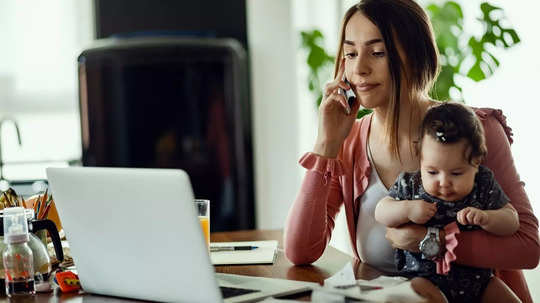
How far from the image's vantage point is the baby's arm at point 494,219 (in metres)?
1.32

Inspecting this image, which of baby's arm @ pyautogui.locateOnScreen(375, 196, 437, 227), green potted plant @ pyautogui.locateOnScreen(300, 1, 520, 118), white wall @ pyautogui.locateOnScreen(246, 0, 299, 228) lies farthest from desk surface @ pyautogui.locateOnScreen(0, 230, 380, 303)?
white wall @ pyautogui.locateOnScreen(246, 0, 299, 228)

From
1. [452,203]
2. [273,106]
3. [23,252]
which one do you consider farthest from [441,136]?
[273,106]

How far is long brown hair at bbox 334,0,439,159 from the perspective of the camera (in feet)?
5.24

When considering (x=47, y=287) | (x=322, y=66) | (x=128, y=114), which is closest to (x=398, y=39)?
(x=47, y=287)

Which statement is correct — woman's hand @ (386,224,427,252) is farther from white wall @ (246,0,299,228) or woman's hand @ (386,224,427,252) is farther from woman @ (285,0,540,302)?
white wall @ (246,0,299,228)

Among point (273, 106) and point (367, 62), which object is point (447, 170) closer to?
point (367, 62)

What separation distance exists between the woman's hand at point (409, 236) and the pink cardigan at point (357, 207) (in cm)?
7

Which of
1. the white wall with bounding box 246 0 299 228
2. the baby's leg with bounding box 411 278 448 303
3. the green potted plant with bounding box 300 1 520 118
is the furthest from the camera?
the white wall with bounding box 246 0 299 228

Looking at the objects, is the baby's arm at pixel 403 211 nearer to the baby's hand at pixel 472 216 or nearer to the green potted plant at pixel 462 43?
the baby's hand at pixel 472 216

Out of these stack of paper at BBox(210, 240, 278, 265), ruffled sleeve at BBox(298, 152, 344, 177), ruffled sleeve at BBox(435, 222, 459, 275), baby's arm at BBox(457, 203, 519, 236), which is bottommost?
stack of paper at BBox(210, 240, 278, 265)

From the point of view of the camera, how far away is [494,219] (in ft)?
4.43

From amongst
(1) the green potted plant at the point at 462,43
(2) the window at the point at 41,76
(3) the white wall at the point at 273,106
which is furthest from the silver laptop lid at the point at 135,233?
(2) the window at the point at 41,76

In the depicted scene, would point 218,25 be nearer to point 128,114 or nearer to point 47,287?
point 128,114

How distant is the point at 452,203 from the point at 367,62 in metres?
0.40
